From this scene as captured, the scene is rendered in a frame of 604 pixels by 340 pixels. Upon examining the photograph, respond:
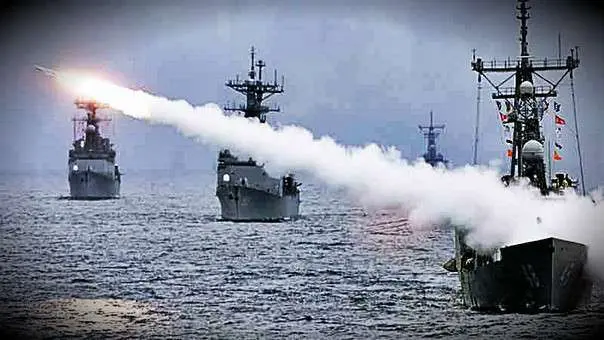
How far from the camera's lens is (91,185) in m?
121

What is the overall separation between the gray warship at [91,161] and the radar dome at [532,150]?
275 feet

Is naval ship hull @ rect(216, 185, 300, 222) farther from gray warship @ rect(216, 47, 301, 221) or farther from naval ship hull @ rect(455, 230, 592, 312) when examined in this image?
naval ship hull @ rect(455, 230, 592, 312)

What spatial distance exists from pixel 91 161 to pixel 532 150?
86.6 metres

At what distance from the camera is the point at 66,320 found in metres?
33.2

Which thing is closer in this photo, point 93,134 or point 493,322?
point 493,322

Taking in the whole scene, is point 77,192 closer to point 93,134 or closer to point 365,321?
point 93,134

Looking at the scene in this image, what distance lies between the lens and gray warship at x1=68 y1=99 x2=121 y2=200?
118 metres

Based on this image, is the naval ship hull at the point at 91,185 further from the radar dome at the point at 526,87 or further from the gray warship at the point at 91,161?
the radar dome at the point at 526,87

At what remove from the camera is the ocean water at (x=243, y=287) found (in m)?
31.4

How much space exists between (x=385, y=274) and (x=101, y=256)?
1753 cm

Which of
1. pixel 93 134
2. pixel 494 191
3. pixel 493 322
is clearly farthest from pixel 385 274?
pixel 93 134

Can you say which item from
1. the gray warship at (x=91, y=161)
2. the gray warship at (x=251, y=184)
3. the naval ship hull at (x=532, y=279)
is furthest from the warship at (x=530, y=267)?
the gray warship at (x=91, y=161)

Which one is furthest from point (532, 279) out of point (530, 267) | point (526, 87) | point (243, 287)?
point (243, 287)

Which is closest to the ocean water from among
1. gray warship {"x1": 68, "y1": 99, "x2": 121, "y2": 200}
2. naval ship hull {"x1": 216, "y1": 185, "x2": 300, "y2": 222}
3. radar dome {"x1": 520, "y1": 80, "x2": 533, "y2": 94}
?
naval ship hull {"x1": 216, "y1": 185, "x2": 300, "y2": 222}
